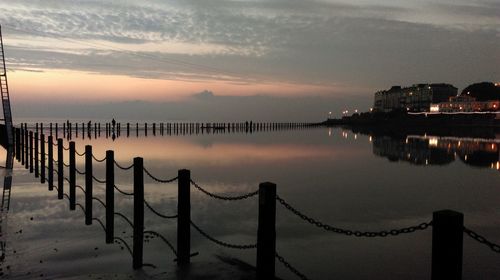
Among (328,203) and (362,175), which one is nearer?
(328,203)

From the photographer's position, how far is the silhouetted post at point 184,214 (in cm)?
764

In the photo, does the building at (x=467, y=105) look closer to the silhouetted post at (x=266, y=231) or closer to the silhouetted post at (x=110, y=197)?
the silhouetted post at (x=110, y=197)

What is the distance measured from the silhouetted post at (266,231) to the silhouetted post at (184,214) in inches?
79.5

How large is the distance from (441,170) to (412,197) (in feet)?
33.1

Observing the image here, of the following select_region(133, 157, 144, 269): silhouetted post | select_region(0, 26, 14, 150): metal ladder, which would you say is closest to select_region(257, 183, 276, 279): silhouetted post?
select_region(133, 157, 144, 269): silhouetted post

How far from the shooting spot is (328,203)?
1550 cm

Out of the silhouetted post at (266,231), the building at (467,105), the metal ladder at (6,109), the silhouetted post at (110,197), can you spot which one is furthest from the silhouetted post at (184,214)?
the building at (467,105)

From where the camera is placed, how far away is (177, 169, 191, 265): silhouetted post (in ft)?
25.1

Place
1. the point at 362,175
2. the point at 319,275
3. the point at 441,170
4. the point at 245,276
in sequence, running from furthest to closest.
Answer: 1. the point at 441,170
2. the point at 362,175
3. the point at 319,275
4. the point at 245,276

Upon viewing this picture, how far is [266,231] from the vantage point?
5953 mm

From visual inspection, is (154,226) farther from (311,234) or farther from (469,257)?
(469,257)

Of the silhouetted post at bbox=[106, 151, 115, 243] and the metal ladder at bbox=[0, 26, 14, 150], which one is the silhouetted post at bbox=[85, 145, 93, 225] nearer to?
the silhouetted post at bbox=[106, 151, 115, 243]

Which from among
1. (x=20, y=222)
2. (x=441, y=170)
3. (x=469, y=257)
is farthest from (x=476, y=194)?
(x=20, y=222)

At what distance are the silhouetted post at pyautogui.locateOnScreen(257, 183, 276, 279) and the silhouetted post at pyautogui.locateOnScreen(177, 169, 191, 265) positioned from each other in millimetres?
2019
